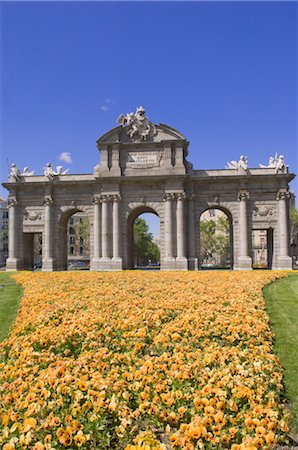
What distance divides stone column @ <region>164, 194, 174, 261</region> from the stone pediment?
629cm

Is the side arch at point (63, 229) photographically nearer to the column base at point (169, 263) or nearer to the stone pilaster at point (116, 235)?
the stone pilaster at point (116, 235)

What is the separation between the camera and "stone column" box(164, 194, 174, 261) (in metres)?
38.4

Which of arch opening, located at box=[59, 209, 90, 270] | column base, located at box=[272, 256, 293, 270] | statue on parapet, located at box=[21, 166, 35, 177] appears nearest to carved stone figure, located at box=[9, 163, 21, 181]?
statue on parapet, located at box=[21, 166, 35, 177]

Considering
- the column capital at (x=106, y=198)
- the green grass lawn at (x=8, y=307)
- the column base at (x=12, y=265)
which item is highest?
the column capital at (x=106, y=198)

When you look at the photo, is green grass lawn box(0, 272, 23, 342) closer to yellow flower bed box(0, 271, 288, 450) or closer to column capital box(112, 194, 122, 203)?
yellow flower bed box(0, 271, 288, 450)

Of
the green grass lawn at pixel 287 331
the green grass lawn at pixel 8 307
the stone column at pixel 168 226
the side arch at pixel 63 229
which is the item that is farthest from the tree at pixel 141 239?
the green grass lawn at pixel 287 331

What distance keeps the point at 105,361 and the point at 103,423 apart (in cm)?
245

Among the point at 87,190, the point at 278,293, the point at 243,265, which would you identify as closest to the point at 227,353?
the point at 278,293

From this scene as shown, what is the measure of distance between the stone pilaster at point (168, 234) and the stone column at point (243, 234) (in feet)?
23.3

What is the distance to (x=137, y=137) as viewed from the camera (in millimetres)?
39719

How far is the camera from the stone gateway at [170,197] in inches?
1524

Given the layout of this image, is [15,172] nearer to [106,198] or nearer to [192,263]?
[106,198]

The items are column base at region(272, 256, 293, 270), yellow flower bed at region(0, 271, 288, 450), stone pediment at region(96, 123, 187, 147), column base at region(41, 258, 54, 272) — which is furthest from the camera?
column base at region(41, 258, 54, 272)

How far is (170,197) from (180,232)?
12.5 feet
